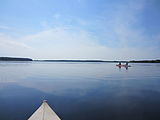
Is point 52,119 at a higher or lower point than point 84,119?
higher

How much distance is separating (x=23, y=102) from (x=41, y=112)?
7.39m

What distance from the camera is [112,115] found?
10.3 meters

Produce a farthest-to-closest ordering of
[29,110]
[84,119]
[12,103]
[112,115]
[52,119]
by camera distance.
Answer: [12,103] < [29,110] < [112,115] < [84,119] < [52,119]

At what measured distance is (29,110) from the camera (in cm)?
1108

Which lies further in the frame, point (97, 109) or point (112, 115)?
point (97, 109)

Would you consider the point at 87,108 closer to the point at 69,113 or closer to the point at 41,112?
the point at 69,113

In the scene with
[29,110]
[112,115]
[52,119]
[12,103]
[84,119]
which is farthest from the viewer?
[12,103]

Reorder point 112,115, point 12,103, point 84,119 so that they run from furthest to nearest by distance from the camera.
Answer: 1. point 12,103
2. point 112,115
3. point 84,119

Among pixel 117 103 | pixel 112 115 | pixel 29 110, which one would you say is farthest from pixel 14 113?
pixel 117 103

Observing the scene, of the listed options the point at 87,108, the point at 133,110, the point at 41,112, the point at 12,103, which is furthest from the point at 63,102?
the point at 41,112

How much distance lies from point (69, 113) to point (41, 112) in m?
4.37

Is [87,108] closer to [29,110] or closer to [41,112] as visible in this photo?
[29,110]

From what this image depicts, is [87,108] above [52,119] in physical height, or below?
below

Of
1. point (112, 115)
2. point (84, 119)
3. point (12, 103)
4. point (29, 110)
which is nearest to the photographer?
point (84, 119)
